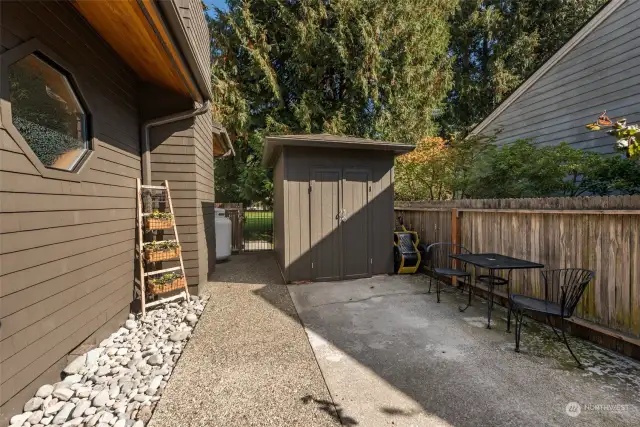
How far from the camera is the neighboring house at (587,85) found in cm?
518

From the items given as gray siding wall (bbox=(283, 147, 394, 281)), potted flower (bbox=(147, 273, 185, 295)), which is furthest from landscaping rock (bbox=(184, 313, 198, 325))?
gray siding wall (bbox=(283, 147, 394, 281))

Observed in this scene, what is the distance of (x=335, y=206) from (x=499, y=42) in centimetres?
1613

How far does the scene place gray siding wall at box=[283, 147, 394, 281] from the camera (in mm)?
4625

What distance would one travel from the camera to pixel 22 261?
1797 mm

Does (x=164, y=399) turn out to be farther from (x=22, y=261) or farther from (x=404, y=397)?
(x=404, y=397)

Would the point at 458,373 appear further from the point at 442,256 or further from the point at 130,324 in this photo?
the point at 130,324

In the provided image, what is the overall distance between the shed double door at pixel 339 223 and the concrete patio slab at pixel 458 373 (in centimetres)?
139

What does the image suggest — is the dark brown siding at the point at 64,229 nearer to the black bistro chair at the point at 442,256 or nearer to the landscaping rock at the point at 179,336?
the landscaping rock at the point at 179,336

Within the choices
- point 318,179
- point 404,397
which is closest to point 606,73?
point 318,179

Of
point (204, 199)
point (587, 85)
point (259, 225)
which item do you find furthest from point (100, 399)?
point (587, 85)

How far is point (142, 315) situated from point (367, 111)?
10.4m

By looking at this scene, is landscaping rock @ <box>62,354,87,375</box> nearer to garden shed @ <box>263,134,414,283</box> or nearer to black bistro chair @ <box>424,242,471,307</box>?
garden shed @ <box>263,134,414,283</box>

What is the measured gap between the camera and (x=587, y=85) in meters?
5.88

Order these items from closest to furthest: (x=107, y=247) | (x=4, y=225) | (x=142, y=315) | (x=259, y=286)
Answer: (x=4, y=225)
(x=107, y=247)
(x=142, y=315)
(x=259, y=286)
